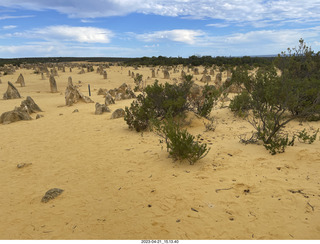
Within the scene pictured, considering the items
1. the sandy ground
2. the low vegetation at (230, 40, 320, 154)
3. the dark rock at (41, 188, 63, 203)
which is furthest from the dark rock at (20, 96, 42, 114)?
the low vegetation at (230, 40, 320, 154)

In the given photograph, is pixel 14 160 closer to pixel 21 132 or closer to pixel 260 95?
pixel 21 132

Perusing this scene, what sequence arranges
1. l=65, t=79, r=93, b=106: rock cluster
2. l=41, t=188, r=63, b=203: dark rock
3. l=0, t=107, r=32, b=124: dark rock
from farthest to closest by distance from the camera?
l=65, t=79, r=93, b=106: rock cluster < l=0, t=107, r=32, b=124: dark rock < l=41, t=188, r=63, b=203: dark rock

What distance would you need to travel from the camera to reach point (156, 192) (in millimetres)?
3889

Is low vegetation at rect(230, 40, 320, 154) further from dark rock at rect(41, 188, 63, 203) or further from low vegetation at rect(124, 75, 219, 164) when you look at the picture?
dark rock at rect(41, 188, 63, 203)

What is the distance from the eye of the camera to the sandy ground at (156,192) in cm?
298

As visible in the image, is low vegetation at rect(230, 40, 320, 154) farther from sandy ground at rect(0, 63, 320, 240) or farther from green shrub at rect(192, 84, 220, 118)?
green shrub at rect(192, 84, 220, 118)

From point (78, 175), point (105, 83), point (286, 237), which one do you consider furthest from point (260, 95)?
point (105, 83)

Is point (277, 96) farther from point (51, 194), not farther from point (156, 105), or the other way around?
point (51, 194)

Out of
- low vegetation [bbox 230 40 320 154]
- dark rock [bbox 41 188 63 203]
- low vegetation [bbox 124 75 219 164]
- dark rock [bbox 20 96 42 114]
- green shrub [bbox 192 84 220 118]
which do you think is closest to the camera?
dark rock [bbox 41 188 63 203]

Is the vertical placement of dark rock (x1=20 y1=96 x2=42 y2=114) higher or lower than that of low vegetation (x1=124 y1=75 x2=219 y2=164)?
lower

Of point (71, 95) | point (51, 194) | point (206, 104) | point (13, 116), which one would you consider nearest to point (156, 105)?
point (206, 104)

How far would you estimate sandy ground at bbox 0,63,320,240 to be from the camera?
2.98 m

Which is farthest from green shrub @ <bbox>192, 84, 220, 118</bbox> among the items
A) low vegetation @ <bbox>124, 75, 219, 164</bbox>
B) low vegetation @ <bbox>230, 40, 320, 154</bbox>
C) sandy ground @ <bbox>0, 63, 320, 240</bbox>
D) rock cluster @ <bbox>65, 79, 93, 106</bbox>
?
rock cluster @ <bbox>65, 79, 93, 106</bbox>

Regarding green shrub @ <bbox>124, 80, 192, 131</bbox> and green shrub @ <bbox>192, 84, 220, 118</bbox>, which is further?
green shrub @ <bbox>192, 84, 220, 118</bbox>
